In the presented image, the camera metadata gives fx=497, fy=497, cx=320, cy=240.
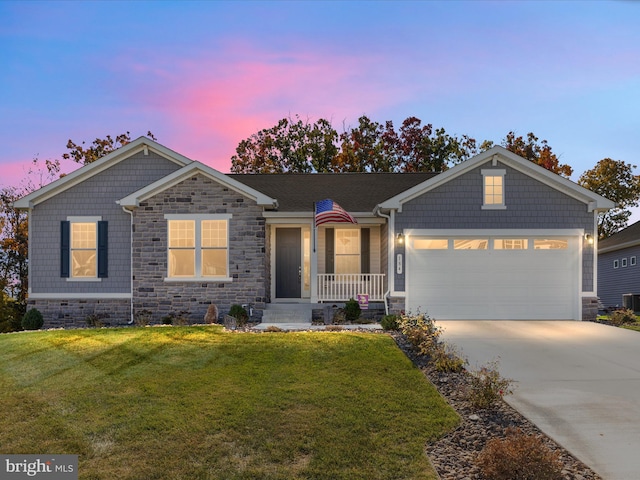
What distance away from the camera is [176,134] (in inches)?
835

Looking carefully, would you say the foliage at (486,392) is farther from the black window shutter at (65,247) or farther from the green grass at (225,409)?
the black window shutter at (65,247)

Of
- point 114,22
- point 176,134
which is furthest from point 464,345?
point 176,134

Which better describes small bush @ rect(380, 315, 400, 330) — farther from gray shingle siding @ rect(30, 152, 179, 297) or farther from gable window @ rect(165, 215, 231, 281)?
gray shingle siding @ rect(30, 152, 179, 297)

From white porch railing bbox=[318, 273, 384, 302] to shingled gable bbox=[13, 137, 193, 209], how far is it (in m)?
5.78

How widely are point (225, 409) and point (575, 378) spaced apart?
552 cm

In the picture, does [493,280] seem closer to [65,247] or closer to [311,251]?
[311,251]

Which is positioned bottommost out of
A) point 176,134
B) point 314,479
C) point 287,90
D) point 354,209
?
point 314,479

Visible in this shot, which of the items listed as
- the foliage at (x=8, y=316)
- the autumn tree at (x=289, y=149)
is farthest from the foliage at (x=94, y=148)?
the foliage at (x=8, y=316)

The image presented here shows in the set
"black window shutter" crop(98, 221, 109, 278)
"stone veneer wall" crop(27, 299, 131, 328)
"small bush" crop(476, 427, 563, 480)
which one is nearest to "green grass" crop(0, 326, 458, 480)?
"small bush" crop(476, 427, 563, 480)

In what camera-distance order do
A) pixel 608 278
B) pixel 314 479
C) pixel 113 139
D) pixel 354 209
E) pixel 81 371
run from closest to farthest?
pixel 314 479
pixel 81 371
pixel 354 209
pixel 608 278
pixel 113 139

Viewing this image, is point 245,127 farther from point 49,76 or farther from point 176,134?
point 49,76

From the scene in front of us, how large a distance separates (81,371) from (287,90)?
15.2 metres

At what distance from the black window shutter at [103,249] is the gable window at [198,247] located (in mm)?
2231

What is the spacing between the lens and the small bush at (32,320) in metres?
14.8
